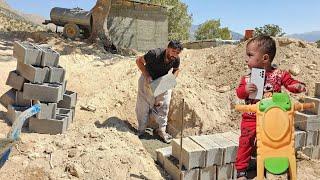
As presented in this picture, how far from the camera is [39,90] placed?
17.2ft

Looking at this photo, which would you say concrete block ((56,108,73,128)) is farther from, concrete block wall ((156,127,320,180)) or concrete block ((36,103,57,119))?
concrete block wall ((156,127,320,180))

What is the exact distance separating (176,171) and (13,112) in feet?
8.22

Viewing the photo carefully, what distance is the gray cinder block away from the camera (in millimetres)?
4516

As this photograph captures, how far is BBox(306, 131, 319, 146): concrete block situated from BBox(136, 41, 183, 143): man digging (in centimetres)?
195

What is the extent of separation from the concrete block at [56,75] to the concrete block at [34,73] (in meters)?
0.06

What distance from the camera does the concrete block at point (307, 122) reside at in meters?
5.16

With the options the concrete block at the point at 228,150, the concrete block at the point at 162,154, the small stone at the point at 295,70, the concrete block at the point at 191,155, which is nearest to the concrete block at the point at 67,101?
the concrete block at the point at 162,154

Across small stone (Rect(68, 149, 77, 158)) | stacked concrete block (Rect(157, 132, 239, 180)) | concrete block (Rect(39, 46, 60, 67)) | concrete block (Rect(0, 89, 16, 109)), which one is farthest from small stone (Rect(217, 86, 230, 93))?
concrete block (Rect(0, 89, 16, 109))

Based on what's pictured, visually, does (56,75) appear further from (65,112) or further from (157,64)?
(157,64)

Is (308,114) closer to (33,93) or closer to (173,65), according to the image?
(173,65)

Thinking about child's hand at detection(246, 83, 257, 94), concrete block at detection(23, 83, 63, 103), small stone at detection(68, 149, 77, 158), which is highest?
child's hand at detection(246, 83, 257, 94)

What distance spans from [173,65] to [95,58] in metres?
5.92

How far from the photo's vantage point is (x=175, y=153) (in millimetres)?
4570

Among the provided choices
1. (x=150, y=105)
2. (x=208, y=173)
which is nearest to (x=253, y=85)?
(x=208, y=173)
